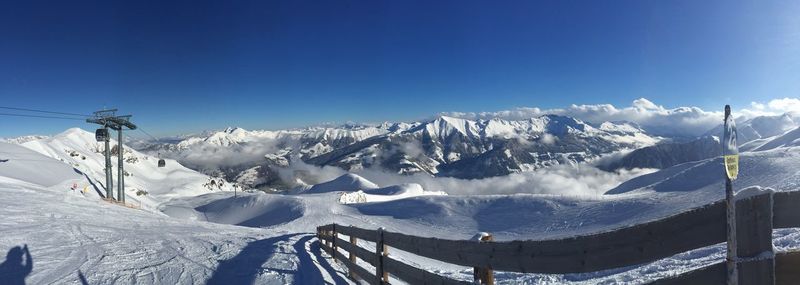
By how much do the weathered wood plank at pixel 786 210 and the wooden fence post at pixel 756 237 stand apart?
0.07 m

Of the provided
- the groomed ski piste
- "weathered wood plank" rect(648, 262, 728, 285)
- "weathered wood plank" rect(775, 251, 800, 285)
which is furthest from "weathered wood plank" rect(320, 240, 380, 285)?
"weathered wood plank" rect(775, 251, 800, 285)

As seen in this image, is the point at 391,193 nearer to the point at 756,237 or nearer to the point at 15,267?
the point at 15,267

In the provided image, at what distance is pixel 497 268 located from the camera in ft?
13.3

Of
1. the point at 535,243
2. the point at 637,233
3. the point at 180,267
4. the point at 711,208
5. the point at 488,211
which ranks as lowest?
the point at 488,211

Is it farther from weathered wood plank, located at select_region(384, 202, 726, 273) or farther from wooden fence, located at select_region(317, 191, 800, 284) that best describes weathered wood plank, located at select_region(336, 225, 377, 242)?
wooden fence, located at select_region(317, 191, 800, 284)

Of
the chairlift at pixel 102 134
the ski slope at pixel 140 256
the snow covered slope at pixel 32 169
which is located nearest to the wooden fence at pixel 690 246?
the ski slope at pixel 140 256

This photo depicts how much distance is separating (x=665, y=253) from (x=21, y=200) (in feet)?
85.4

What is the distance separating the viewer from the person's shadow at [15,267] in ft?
25.6

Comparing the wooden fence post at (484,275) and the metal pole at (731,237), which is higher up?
the metal pole at (731,237)

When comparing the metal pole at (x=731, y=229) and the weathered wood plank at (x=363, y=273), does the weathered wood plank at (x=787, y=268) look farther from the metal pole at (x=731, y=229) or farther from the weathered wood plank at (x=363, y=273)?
the weathered wood plank at (x=363, y=273)

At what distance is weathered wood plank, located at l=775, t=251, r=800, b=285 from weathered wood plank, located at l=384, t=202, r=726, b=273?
37 cm

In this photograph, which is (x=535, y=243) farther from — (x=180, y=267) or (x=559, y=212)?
(x=559, y=212)

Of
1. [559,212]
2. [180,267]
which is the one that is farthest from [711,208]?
[559,212]

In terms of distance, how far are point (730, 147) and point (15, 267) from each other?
38.8 feet
